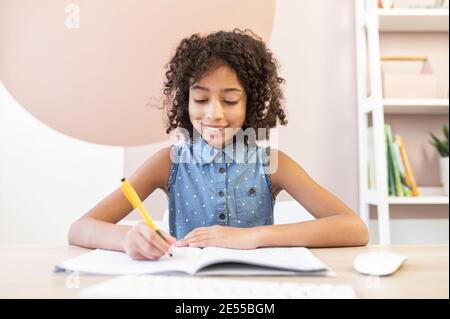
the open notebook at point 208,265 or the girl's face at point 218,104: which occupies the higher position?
the girl's face at point 218,104

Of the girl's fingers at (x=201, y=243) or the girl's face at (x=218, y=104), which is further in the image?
the girl's face at (x=218, y=104)

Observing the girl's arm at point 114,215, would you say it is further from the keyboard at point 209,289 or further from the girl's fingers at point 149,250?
the keyboard at point 209,289

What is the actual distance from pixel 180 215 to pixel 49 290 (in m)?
0.63

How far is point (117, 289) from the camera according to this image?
0.44 metres

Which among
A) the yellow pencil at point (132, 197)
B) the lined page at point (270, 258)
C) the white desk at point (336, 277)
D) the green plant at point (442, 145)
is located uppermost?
the green plant at point (442, 145)

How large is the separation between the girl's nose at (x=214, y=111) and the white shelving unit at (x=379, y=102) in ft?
2.63

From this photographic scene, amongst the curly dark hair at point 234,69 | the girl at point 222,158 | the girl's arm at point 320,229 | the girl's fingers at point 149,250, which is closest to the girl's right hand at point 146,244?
the girl's fingers at point 149,250

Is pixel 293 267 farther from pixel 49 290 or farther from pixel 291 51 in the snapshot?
pixel 291 51

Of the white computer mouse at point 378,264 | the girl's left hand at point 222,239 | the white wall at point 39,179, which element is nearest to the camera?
the white computer mouse at point 378,264

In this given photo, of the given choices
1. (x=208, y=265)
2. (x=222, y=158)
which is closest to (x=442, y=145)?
(x=222, y=158)

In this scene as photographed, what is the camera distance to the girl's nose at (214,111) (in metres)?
0.97

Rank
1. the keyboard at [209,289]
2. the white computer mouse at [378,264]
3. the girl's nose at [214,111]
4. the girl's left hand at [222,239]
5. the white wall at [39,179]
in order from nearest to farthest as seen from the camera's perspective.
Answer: the keyboard at [209,289] → the white computer mouse at [378,264] → the girl's left hand at [222,239] → the girl's nose at [214,111] → the white wall at [39,179]

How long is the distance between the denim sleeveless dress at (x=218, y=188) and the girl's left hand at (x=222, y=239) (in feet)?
1.16

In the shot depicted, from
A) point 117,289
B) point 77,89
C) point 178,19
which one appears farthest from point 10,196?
point 117,289
